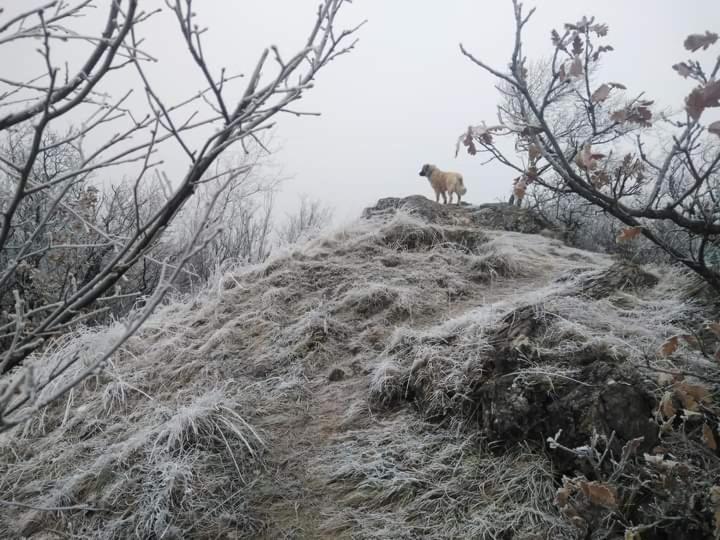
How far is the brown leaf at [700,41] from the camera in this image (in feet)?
3.09

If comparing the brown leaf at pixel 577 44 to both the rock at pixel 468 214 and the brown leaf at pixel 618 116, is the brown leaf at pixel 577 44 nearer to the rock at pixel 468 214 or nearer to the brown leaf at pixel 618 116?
the brown leaf at pixel 618 116

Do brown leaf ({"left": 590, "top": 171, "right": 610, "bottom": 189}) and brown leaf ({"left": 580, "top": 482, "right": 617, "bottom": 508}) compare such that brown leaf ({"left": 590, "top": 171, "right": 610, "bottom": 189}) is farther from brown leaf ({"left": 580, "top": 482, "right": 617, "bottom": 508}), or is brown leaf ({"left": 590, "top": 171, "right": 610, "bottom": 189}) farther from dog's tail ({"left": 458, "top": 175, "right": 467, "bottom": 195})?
dog's tail ({"left": 458, "top": 175, "right": 467, "bottom": 195})

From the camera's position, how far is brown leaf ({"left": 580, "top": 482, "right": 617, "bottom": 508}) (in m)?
1.18

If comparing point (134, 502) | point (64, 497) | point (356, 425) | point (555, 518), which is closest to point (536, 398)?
point (555, 518)

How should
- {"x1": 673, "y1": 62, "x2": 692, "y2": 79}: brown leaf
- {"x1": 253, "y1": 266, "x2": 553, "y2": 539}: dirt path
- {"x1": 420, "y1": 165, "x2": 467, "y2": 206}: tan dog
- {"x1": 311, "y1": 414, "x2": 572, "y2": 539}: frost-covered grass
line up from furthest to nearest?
{"x1": 420, "y1": 165, "x2": 467, "y2": 206}: tan dog < {"x1": 253, "y1": 266, "x2": 553, "y2": 539}: dirt path < {"x1": 311, "y1": 414, "x2": 572, "y2": 539}: frost-covered grass < {"x1": 673, "y1": 62, "x2": 692, "y2": 79}: brown leaf

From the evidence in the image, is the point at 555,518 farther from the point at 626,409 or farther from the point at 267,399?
the point at 267,399

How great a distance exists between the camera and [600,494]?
3.90 ft

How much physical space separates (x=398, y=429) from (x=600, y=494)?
124cm

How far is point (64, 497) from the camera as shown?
219 cm

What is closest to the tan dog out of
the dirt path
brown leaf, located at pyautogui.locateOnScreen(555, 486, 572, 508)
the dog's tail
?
the dog's tail

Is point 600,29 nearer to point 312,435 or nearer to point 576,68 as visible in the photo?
point 576,68

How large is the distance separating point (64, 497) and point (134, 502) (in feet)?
1.58

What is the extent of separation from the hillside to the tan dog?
448 cm

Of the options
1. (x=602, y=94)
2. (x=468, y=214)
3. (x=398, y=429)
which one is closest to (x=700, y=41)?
(x=602, y=94)
